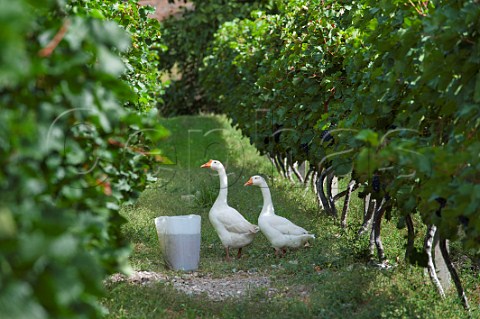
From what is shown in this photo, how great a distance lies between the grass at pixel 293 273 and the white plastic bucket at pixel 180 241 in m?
0.12

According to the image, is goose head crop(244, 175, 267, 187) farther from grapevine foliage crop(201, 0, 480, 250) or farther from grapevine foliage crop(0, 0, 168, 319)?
grapevine foliage crop(0, 0, 168, 319)

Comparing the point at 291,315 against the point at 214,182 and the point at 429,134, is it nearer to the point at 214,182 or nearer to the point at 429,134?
the point at 429,134

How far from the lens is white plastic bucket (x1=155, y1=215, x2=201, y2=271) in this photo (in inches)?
287

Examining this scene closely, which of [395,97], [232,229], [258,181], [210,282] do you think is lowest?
[210,282]

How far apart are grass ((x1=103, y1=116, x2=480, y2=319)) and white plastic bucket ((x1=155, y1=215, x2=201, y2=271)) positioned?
0.40 feet

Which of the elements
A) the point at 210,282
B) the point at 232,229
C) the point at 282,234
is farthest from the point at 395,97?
the point at 232,229

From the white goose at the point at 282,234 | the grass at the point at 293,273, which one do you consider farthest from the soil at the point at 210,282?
the white goose at the point at 282,234

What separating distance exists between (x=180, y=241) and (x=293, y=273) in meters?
1.04

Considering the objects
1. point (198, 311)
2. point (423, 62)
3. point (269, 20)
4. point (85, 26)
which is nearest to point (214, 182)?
point (269, 20)

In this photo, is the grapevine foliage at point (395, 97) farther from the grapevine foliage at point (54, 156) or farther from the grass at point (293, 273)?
the grapevine foliage at point (54, 156)

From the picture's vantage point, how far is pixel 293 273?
7.01 metres

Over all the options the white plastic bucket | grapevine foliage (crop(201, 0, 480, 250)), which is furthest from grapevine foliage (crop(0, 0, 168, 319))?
the white plastic bucket

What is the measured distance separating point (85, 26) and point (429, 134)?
3.30 meters

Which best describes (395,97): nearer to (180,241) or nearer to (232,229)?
(180,241)
